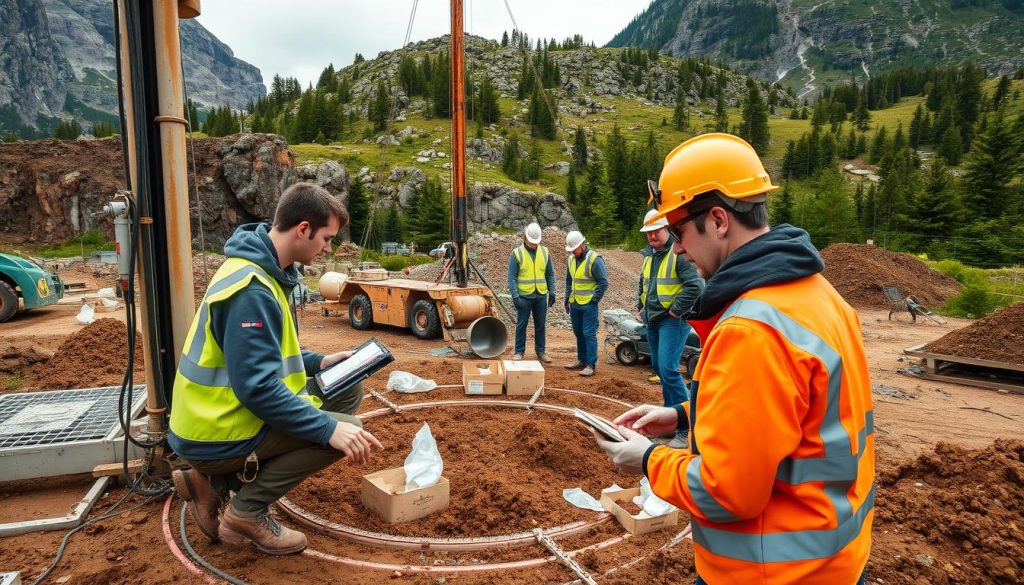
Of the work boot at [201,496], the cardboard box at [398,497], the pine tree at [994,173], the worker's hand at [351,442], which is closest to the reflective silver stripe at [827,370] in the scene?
the worker's hand at [351,442]

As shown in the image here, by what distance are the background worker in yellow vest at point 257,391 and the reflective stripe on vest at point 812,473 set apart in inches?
67.6

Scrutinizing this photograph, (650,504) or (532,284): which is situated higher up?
(532,284)

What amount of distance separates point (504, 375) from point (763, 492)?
500 centimetres

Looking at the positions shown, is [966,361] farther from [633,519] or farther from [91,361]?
[91,361]

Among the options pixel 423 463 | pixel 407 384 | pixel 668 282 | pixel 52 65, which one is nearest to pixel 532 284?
pixel 407 384

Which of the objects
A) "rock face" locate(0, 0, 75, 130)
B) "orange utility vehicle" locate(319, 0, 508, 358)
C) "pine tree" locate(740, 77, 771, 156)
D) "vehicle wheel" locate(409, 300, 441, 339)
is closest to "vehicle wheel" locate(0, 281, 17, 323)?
"orange utility vehicle" locate(319, 0, 508, 358)

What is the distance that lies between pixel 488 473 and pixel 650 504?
3.99ft

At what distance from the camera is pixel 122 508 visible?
3510 mm

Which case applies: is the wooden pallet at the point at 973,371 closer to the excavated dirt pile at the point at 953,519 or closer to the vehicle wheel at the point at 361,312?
the excavated dirt pile at the point at 953,519

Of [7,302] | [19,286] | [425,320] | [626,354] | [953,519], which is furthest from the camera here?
[19,286]

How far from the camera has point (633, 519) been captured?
328cm

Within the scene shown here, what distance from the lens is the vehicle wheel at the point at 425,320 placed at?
34.6ft

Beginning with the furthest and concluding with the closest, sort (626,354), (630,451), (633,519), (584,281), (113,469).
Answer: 1. (626,354)
2. (584,281)
3. (113,469)
4. (633,519)
5. (630,451)

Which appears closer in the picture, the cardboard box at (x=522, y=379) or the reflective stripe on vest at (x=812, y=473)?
the reflective stripe on vest at (x=812, y=473)
